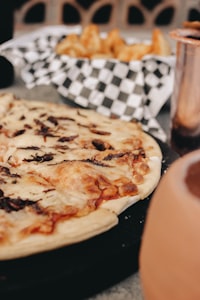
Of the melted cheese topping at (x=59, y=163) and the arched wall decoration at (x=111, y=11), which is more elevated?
the melted cheese topping at (x=59, y=163)

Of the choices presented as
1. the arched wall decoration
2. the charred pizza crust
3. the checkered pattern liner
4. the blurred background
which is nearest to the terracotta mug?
the charred pizza crust

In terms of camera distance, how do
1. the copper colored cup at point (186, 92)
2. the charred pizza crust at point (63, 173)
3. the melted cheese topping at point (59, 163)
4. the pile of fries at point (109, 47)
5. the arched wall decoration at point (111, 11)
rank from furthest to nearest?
the arched wall decoration at point (111, 11), the pile of fries at point (109, 47), the copper colored cup at point (186, 92), the melted cheese topping at point (59, 163), the charred pizza crust at point (63, 173)

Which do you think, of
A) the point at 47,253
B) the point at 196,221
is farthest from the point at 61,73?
the point at 196,221

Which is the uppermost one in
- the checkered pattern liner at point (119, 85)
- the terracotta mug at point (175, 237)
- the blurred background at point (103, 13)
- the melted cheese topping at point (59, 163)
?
the terracotta mug at point (175, 237)

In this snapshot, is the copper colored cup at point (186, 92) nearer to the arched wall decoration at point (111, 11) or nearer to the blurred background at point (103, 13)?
the blurred background at point (103, 13)

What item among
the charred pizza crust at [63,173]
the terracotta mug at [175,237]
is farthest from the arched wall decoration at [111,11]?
the terracotta mug at [175,237]

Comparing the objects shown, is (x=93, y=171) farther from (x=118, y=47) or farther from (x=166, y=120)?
(x=118, y=47)

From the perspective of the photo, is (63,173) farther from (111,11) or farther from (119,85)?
(111,11)
